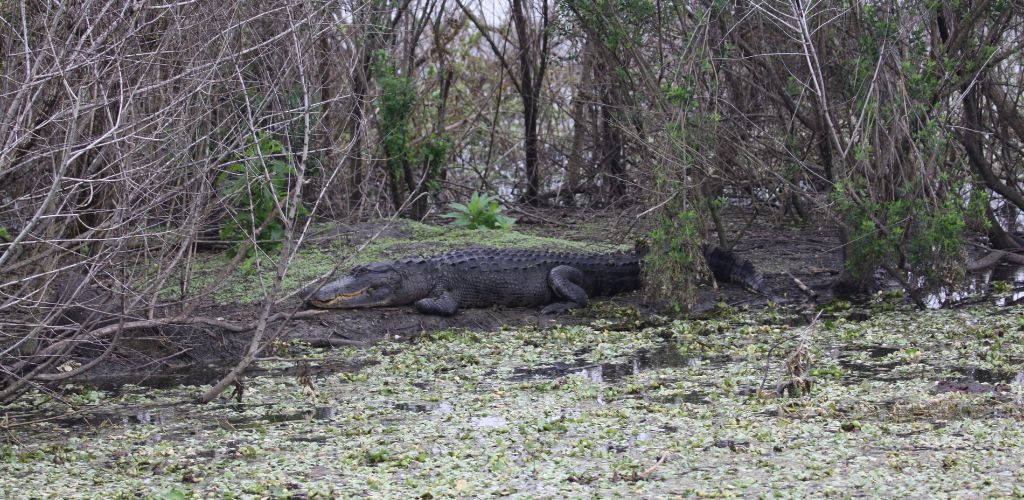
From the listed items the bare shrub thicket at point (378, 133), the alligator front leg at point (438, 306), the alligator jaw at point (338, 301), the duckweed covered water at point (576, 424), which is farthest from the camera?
the alligator front leg at point (438, 306)

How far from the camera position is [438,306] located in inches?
280

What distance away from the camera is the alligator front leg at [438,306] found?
7.10 metres

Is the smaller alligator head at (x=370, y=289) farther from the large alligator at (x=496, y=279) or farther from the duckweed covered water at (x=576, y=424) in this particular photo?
the duckweed covered water at (x=576, y=424)

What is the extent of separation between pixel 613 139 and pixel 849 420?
23.0 feet

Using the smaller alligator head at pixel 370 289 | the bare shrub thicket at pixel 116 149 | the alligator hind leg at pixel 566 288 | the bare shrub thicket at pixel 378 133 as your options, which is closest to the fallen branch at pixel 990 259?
the bare shrub thicket at pixel 378 133

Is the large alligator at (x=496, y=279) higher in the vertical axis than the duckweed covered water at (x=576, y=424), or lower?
higher

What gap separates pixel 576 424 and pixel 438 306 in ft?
9.22

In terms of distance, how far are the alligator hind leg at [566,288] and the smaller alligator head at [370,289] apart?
2.81ft

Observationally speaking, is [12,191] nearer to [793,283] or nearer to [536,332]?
[536,332]

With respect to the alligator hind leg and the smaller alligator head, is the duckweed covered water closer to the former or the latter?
the smaller alligator head

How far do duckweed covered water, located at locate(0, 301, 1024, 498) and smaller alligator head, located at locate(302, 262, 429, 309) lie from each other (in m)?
0.78

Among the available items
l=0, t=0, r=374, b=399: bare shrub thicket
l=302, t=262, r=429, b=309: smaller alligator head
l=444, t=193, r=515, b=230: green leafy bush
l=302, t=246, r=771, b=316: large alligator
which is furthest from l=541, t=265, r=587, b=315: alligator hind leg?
l=0, t=0, r=374, b=399: bare shrub thicket

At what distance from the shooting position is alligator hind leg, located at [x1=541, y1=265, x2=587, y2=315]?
7.41 meters

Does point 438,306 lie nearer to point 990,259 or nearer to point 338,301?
point 338,301
